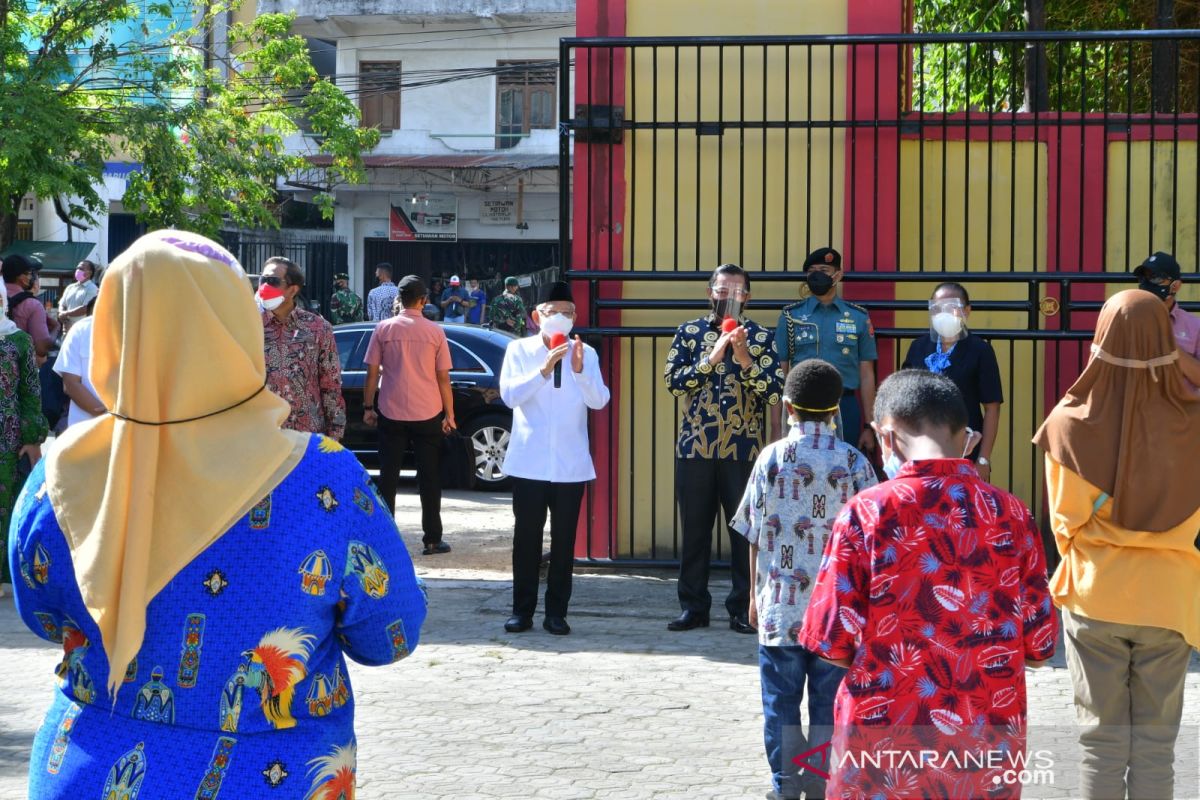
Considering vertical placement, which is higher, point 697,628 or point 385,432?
point 385,432

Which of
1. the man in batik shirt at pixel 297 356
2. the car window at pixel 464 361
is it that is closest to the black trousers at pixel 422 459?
the man in batik shirt at pixel 297 356

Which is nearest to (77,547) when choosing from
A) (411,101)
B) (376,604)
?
(376,604)

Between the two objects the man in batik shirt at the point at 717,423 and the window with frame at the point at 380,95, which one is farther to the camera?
the window with frame at the point at 380,95

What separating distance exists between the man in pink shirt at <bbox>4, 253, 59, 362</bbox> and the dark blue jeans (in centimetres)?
716

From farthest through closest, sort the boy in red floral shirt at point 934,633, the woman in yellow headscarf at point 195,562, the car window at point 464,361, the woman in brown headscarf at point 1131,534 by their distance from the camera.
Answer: the car window at point 464,361
the woman in brown headscarf at point 1131,534
the boy in red floral shirt at point 934,633
the woman in yellow headscarf at point 195,562

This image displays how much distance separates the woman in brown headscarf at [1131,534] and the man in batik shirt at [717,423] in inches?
129

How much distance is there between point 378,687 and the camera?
22.2ft

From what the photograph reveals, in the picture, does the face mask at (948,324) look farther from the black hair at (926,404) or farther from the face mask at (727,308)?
the black hair at (926,404)

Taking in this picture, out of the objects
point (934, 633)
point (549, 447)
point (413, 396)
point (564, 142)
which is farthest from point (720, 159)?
point (934, 633)

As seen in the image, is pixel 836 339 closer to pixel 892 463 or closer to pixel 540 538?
pixel 540 538

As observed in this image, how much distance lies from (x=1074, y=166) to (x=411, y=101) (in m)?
24.4

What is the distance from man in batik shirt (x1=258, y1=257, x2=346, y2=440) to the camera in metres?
8.31

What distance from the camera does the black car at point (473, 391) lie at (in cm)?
1327

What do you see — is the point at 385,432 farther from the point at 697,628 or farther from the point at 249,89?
the point at 249,89
